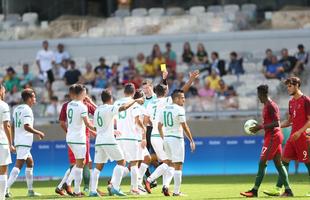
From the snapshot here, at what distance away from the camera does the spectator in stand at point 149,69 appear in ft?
109

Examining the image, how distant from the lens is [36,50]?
37.1 metres

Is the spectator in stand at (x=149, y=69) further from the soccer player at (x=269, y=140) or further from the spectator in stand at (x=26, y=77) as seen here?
the soccer player at (x=269, y=140)

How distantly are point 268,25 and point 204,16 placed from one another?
246 cm

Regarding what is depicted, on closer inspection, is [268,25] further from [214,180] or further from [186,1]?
[214,180]

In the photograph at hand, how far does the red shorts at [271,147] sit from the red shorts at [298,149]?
0.44m

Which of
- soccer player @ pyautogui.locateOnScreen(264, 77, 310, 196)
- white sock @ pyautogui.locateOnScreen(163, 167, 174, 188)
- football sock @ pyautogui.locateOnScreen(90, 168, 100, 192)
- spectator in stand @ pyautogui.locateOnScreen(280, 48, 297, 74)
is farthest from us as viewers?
spectator in stand @ pyautogui.locateOnScreen(280, 48, 297, 74)

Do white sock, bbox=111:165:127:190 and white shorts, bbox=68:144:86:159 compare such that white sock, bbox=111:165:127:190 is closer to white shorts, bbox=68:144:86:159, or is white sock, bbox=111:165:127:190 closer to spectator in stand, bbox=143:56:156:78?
white shorts, bbox=68:144:86:159

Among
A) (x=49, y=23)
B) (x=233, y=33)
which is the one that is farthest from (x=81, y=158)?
(x=49, y=23)

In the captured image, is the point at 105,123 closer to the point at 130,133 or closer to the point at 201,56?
the point at 130,133

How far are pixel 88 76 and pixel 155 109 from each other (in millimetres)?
13083

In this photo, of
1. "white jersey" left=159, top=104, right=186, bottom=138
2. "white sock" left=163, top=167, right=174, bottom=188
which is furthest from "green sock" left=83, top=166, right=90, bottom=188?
"white jersey" left=159, top=104, right=186, bottom=138

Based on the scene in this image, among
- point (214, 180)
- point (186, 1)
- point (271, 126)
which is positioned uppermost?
point (186, 1)

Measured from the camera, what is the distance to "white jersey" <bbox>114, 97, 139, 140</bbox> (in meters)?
19.9

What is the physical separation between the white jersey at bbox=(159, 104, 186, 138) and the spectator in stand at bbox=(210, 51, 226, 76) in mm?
13290
